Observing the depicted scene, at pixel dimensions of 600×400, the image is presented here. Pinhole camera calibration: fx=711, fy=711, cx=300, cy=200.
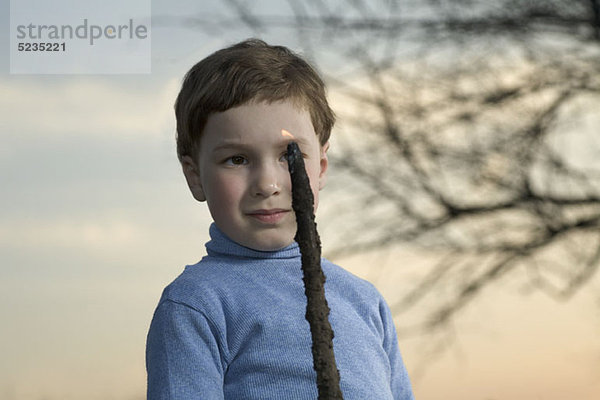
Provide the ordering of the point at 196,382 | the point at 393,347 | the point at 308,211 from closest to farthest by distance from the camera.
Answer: the point at 308,211
the point at 196,382
the point at 393,347

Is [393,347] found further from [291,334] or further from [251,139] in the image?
[251,139]

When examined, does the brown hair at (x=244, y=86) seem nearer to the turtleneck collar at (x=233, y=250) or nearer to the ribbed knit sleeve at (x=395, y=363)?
the turtleneck collar at (x=233, y=250)

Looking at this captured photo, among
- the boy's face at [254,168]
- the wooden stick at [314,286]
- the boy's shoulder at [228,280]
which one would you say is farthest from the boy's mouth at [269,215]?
the wooden stick at [314,286]

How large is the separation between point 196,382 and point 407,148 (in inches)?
67.7

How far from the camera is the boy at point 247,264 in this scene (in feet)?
3.79

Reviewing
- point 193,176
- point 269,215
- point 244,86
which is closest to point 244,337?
point 269,215

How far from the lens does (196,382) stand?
3.68 feet

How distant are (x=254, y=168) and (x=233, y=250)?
18cm

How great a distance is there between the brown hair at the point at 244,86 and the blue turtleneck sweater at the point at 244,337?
0.69 ft

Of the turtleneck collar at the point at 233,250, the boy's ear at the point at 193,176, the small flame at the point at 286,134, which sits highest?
the small flame at the point at 286,134

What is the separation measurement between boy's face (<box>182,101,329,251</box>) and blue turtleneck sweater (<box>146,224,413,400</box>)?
62mm

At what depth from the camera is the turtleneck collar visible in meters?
1.26

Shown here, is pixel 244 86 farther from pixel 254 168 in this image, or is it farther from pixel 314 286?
pixel 314 286

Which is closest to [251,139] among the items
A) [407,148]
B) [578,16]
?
[407,148]
